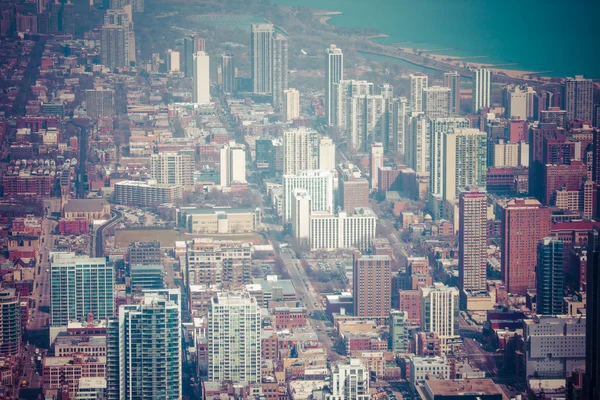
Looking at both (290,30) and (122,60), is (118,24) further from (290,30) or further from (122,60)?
(290,30)

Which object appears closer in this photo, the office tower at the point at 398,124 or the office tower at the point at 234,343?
the office tower at the point at 234,343

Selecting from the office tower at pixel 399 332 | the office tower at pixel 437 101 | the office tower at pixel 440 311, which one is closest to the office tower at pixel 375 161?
the office tower at pixel 437 101

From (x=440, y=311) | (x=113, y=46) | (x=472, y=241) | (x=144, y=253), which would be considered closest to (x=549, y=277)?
(x=440, y=311)

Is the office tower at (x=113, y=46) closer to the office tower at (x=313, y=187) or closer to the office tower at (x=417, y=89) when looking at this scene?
the office tower at (x=417, y=89)

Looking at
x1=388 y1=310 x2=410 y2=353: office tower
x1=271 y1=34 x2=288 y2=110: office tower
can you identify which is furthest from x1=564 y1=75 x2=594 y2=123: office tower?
x1=388 y1=310 x2=410 y2=353: office tower

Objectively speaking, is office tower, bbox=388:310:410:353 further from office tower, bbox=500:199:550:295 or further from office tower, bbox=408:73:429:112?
office tower, bbox=408:73:429:112

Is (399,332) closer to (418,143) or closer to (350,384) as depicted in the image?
(350,384)

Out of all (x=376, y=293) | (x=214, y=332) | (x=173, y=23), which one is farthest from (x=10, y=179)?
(x=173, y=23)
